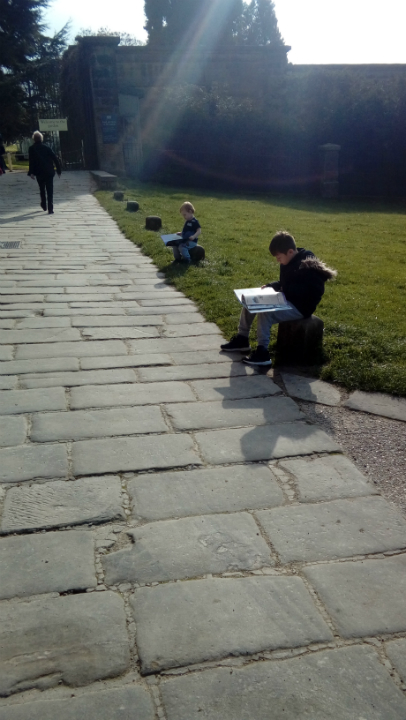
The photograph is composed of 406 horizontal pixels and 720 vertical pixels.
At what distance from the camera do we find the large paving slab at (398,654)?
1.79 m

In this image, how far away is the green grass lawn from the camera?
439 cm

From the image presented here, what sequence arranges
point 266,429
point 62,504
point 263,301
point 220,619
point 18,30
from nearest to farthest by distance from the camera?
1. point 220,619
2. point 62,504
3. point 266,429
4. point 263,301
5. point 18,30

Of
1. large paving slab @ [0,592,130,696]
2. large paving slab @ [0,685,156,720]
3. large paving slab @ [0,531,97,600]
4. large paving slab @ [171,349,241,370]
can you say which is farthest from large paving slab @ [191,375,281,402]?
large paving slab @ [0,685,156,720]

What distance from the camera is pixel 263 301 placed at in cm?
414

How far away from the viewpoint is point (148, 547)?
2309 mm

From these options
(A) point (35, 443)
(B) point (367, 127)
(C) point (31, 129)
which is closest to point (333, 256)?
(A) point (35, 443)

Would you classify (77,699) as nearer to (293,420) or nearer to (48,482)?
(48,482)

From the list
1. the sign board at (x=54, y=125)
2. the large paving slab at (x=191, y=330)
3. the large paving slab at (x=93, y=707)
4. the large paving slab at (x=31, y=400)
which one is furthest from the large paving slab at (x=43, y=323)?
the sign board at (x=54, y=125)

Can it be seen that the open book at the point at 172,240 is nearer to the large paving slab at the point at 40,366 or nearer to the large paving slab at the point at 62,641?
the large paving slab at the point at 40,366

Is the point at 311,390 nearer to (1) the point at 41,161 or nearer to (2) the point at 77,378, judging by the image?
(2) the point at 77,378

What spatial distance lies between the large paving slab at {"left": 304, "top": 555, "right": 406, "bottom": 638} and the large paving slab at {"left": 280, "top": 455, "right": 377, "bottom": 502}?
1.53 ft

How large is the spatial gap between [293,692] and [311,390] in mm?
2332

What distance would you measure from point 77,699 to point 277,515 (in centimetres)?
113

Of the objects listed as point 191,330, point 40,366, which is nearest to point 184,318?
point 191,330
